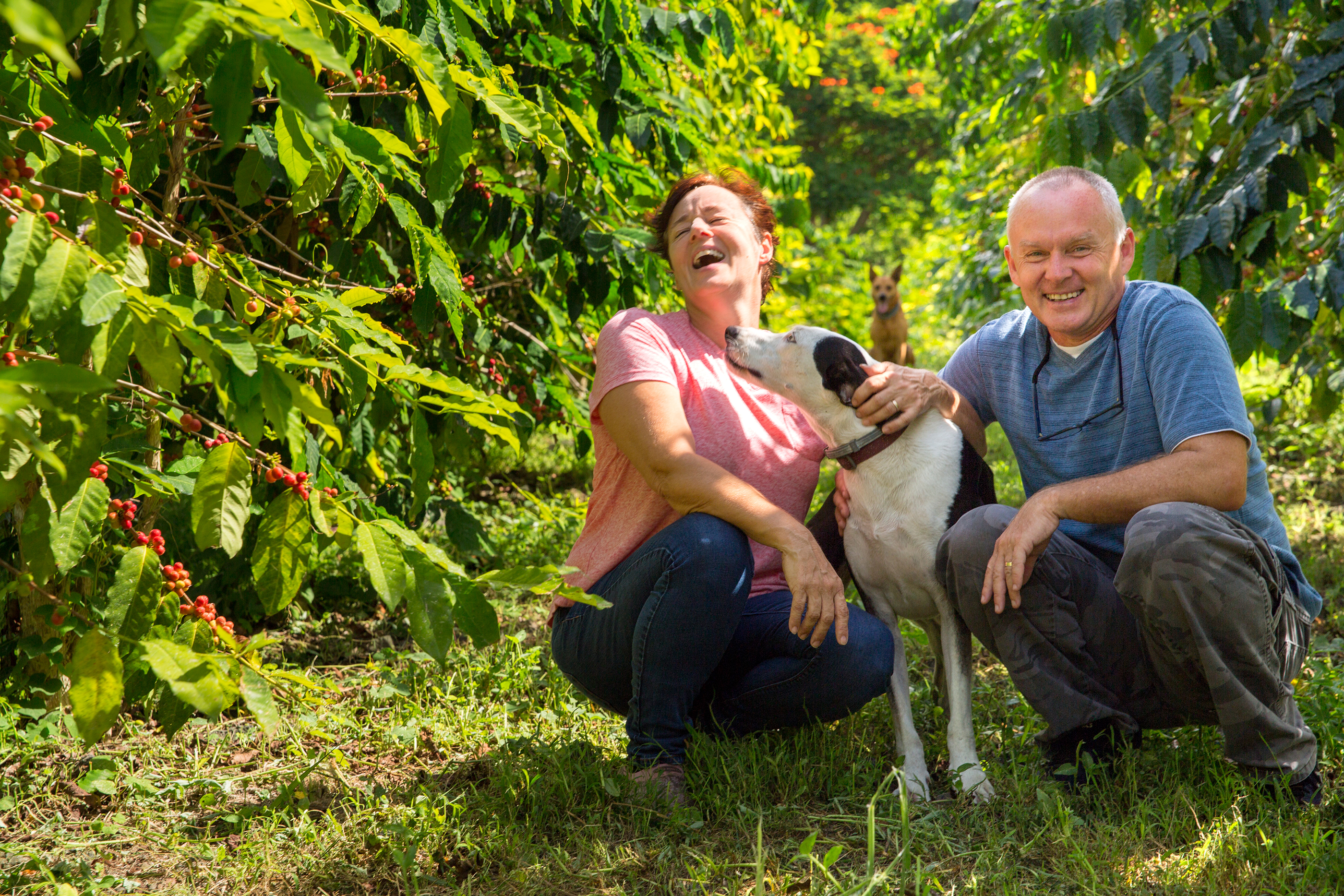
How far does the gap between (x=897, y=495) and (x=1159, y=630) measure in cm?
69

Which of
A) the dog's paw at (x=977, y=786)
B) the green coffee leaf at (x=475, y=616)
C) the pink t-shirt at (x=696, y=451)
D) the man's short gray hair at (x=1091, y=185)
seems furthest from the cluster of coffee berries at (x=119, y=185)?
the dog's paw at (x=977, y=786)

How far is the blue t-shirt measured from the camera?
2.18 meters

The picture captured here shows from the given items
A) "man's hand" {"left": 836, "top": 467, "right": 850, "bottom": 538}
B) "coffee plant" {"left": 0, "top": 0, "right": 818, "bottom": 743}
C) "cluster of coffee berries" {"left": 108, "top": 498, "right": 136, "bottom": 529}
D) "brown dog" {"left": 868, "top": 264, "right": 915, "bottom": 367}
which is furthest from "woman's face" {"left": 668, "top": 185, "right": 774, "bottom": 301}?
"brown dog" {"left": 868, "top": 264, "right": 915, "bottom": 367}

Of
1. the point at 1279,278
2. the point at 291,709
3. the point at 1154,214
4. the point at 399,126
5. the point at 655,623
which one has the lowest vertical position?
the point at 291,709

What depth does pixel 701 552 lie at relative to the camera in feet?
7.42

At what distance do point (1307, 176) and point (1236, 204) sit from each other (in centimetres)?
35

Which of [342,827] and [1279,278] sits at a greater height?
[1279,278]

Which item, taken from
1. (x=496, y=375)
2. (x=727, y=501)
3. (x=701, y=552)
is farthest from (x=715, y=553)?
(x=496, y=375)

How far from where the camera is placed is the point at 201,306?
4.21ft

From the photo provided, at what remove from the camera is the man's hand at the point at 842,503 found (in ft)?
8.89

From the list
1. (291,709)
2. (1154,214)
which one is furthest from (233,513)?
(1154,214)

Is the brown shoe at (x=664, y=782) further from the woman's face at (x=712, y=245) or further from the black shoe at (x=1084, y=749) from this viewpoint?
the woman's face at (x=712, y=245)

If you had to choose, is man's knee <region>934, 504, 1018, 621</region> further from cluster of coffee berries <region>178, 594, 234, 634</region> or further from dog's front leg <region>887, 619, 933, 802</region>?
cluster of coffee berries <region>178, 594, 234, 634</region>

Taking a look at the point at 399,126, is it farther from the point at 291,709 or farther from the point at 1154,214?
the point at 1154,214
